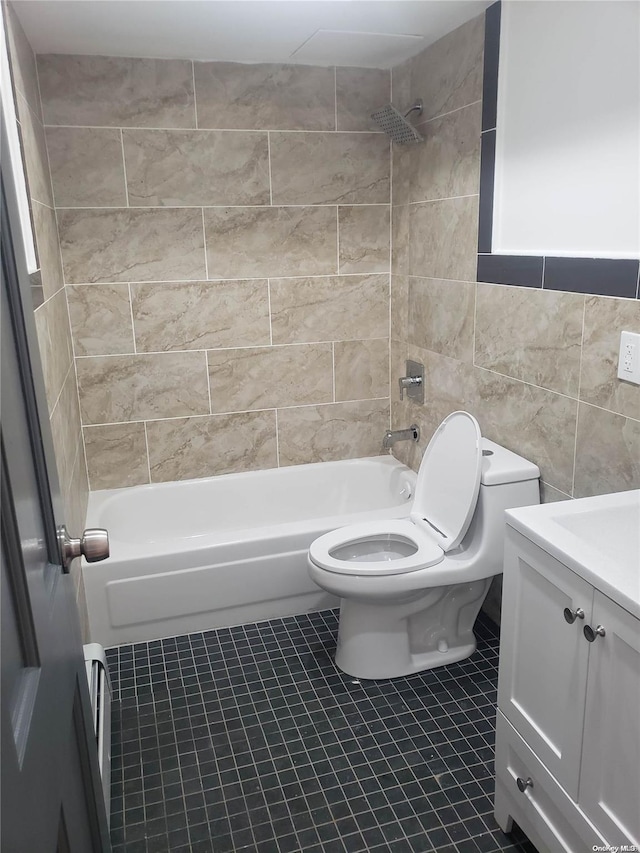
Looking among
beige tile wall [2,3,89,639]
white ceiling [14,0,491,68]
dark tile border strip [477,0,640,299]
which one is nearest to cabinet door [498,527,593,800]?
dark tile border strip [477,0,640,299]

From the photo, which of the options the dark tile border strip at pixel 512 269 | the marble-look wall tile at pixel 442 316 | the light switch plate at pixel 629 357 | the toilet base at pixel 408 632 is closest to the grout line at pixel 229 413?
the marble-look wall tile at pixel 442 316

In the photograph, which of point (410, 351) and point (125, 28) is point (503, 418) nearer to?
point (410, 351)

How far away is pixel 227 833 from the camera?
1.73 meters

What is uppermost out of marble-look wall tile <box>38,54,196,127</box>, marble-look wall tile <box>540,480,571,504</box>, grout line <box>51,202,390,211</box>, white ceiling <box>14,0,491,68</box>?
white ceiling <box>14,0,491,68</box>

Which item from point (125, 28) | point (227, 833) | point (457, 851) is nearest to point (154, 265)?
point (125, 28)

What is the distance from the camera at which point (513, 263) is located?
7.38ft

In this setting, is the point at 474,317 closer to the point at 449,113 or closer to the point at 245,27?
the point at 449,113

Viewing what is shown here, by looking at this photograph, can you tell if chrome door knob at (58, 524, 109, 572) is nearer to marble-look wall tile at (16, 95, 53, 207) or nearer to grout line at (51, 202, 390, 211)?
marble-look wall tile at (16, 95, 53, 207)

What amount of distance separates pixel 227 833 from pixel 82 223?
7.65 ft

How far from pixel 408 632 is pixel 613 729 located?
3.72 ft

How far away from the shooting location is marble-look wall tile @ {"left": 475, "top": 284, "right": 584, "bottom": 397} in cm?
201

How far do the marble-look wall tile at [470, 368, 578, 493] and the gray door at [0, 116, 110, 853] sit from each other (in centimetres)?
155

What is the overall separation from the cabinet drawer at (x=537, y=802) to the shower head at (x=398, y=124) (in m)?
2.17

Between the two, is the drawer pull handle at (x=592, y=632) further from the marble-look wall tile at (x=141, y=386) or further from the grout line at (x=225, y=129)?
the grout line at (x=225, y=129)
